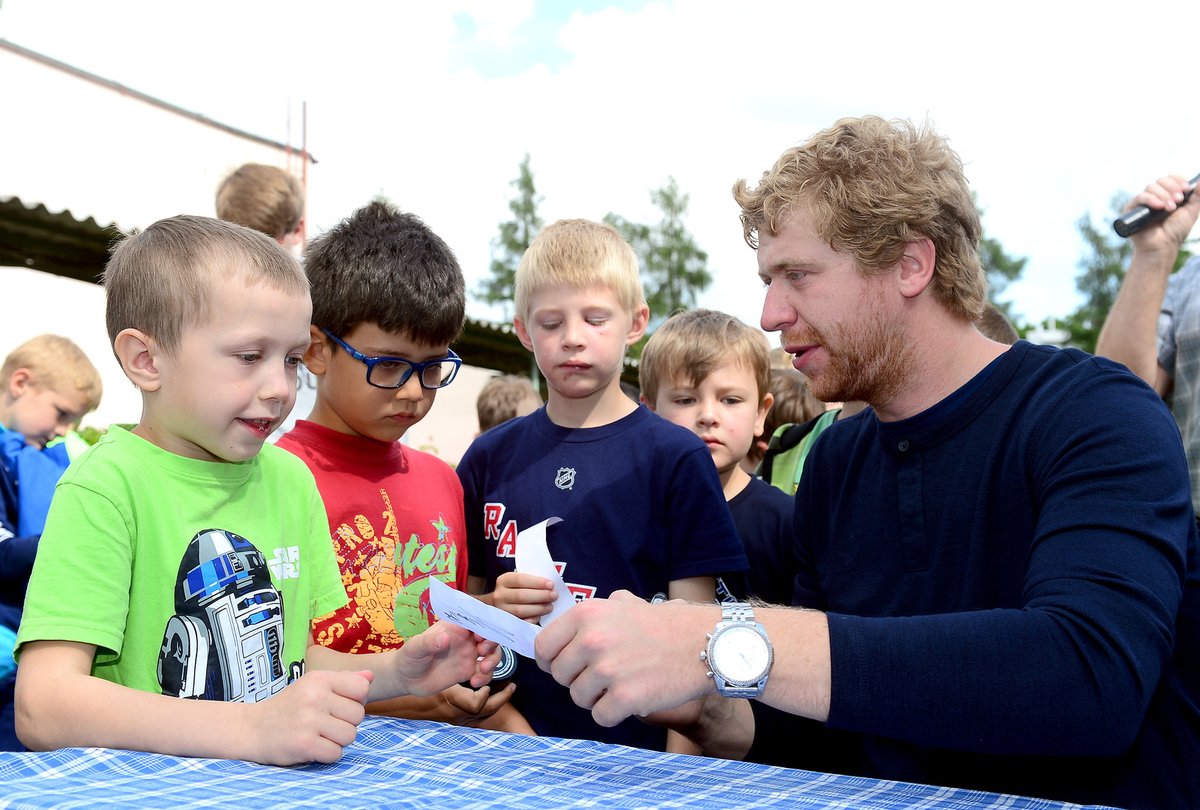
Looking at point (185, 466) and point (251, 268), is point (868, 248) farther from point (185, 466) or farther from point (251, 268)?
point (185, 466)

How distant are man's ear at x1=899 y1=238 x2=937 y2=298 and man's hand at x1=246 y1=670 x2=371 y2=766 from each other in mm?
1372

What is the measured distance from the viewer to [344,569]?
222 centimetres

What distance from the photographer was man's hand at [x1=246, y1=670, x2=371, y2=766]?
130 centimetres

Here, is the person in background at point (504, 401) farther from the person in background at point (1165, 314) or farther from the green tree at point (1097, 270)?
the green tree at point (1097, 270)

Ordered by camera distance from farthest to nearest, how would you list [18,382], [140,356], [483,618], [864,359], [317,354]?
[18,382] < [317,354] < [864,359] < [140,356] < [483,618]

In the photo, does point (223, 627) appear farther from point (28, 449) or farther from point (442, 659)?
point (28, 449)

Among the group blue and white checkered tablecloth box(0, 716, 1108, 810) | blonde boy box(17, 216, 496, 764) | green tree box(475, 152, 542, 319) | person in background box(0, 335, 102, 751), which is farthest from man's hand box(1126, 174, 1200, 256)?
green tree box(475, 152, 542, 319)

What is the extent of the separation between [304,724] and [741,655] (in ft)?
1.90

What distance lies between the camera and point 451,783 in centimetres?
129

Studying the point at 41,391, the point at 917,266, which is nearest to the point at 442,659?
the point at 917,266

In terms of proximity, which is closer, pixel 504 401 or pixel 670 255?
pixel 504 401

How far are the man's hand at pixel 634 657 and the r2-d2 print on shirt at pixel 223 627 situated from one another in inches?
21.6

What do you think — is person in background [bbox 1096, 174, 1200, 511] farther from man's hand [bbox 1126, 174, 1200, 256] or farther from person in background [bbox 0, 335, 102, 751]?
person in background [bbox 0, 335, 102, 751]

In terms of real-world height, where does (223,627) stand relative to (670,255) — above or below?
below
